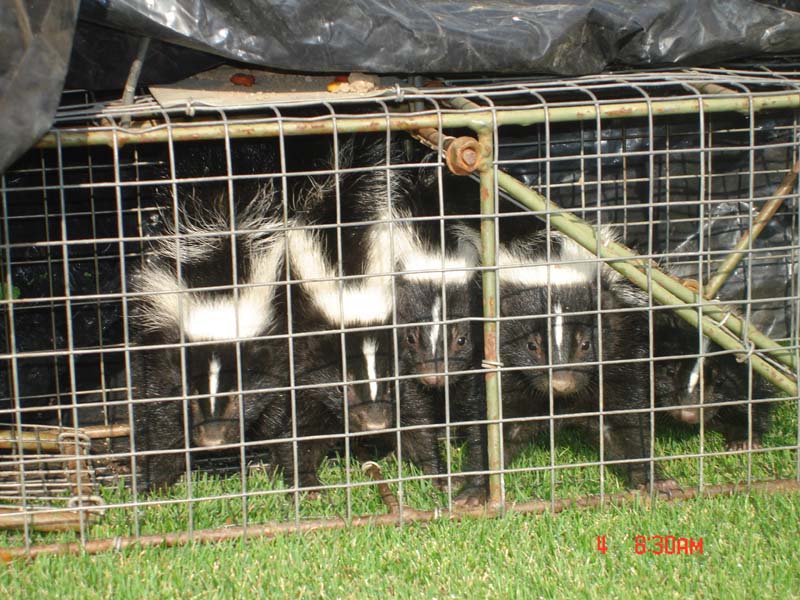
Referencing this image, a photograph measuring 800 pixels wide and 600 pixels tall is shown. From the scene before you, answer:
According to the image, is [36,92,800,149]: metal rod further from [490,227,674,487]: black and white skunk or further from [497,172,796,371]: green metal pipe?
[490,227,674,487]: black and white skunk

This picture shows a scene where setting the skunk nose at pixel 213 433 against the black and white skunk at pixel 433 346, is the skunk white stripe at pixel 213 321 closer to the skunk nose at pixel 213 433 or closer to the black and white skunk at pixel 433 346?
the skunk nose at pixel 213 433

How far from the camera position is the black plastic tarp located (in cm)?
302

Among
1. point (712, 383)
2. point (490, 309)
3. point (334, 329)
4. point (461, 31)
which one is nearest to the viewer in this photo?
point (490, 309)

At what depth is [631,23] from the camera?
3.45 m

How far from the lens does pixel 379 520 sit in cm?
321

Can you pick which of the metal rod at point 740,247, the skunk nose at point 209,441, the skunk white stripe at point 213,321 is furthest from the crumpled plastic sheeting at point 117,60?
the metal rod at point 740,247

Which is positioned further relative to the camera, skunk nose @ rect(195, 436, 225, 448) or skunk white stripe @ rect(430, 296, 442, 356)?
skunk white stripe @ rect(430, 296, 442, 356)

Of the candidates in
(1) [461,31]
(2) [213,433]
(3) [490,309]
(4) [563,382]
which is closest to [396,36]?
(1) [461,31]

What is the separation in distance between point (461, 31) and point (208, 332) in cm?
155

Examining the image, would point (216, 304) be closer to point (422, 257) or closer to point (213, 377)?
point (213, 377)

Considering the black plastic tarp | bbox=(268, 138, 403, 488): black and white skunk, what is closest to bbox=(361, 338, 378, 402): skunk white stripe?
bbox=(268, 138, 403, 488): black and white skunk

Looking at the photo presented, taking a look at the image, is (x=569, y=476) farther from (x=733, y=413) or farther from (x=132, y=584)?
(x=132, y=584)

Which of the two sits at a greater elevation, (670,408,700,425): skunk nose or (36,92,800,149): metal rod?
(36,92,800,149): metal rod

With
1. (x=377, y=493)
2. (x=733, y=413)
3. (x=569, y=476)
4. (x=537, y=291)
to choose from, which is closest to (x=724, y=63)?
Answer: (x=537, y=291)
